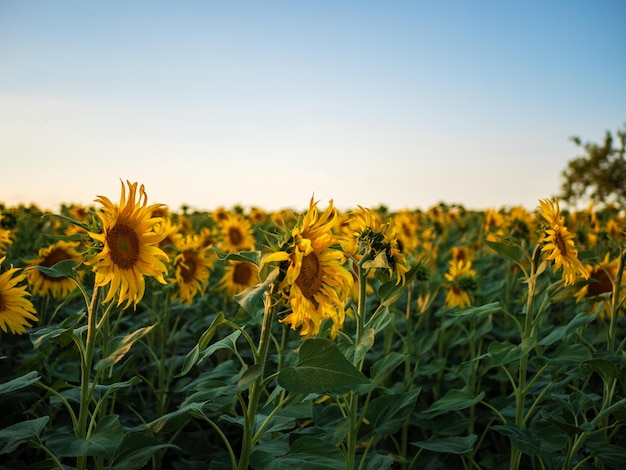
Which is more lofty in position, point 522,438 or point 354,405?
point 354,405

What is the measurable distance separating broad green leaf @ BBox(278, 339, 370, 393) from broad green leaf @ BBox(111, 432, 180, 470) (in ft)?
1.84

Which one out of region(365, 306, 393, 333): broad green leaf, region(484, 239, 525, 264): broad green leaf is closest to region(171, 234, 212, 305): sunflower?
region(365, 306, 393, 333): broad green leaf

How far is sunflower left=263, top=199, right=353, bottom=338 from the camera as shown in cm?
177

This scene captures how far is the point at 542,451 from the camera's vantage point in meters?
2.46

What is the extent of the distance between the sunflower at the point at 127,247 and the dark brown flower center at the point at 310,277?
0.58 m

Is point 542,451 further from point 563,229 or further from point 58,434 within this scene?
point 58,434

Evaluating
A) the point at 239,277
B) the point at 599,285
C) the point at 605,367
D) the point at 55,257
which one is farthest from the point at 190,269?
the point at 599,285

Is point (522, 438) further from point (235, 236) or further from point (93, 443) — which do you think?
point (235, 236)

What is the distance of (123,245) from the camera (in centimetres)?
217

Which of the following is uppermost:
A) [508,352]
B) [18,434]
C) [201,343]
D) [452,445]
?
[201,343]

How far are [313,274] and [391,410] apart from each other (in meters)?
0.77

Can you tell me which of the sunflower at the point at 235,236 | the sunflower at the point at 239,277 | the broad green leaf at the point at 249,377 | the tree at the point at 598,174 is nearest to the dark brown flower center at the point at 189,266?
the sunflower at the point at 239,277

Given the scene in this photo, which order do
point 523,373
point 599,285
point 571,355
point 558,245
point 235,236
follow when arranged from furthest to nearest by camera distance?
point 235,236, point 599,285, point 558,245, point 523,373, point 571,355

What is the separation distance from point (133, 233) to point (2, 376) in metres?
1.66
